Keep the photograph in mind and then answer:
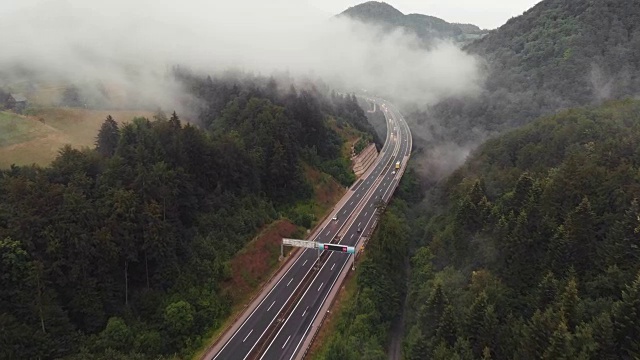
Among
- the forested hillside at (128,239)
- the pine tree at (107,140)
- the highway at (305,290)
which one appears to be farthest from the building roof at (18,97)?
the highway at (305,290)

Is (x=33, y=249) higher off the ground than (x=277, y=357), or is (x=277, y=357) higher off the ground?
(x=33, y=249)

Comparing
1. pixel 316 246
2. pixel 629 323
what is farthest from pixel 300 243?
pixel 629 323

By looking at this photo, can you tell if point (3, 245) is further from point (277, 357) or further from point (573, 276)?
point (573, 276)

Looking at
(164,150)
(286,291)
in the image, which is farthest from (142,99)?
(286,291)

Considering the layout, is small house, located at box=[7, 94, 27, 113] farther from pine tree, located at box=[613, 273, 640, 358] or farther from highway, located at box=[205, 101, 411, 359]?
pine tree, located at box=[613, 273, 640, 358]

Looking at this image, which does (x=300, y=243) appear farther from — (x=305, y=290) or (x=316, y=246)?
(x=305, y=290)
